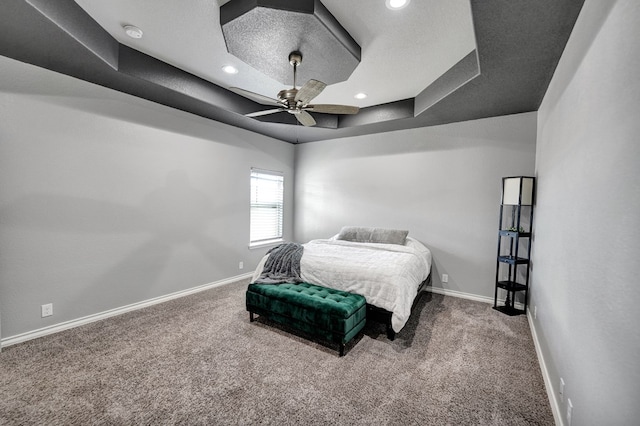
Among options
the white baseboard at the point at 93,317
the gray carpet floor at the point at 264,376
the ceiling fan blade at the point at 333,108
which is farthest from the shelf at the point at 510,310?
the white baseboard at the point at 93,317

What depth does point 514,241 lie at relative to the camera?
3445mm

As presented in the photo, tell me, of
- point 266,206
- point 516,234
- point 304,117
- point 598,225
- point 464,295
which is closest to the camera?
point 598,225

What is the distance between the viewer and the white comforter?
257 centimetres

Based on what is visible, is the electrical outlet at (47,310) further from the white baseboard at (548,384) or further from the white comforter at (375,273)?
the white baseboard at (548,384)

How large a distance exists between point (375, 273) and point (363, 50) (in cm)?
219

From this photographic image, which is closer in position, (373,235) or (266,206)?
(373,235)

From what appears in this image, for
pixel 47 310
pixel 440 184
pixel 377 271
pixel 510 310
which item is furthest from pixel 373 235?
pixel 47 310

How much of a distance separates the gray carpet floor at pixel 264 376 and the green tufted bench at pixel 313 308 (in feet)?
0.59

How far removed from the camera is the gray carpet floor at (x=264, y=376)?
1.69m

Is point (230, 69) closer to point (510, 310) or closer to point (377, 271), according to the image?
point (377, 271)

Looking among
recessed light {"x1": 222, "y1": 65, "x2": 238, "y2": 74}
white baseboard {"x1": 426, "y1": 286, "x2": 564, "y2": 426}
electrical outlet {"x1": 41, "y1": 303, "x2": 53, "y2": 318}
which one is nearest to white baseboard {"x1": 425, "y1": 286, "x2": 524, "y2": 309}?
white baseboard {"x1": 426, "y1": 286, "x2": 564, "y2": 426}

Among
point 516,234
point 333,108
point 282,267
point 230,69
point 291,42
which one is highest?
point 230,69

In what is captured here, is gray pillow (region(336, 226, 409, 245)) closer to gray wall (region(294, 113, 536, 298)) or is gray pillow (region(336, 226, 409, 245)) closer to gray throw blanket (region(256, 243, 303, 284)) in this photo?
gray wall (region(294, 113, 536, 298))

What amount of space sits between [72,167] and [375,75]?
340 centimetres
